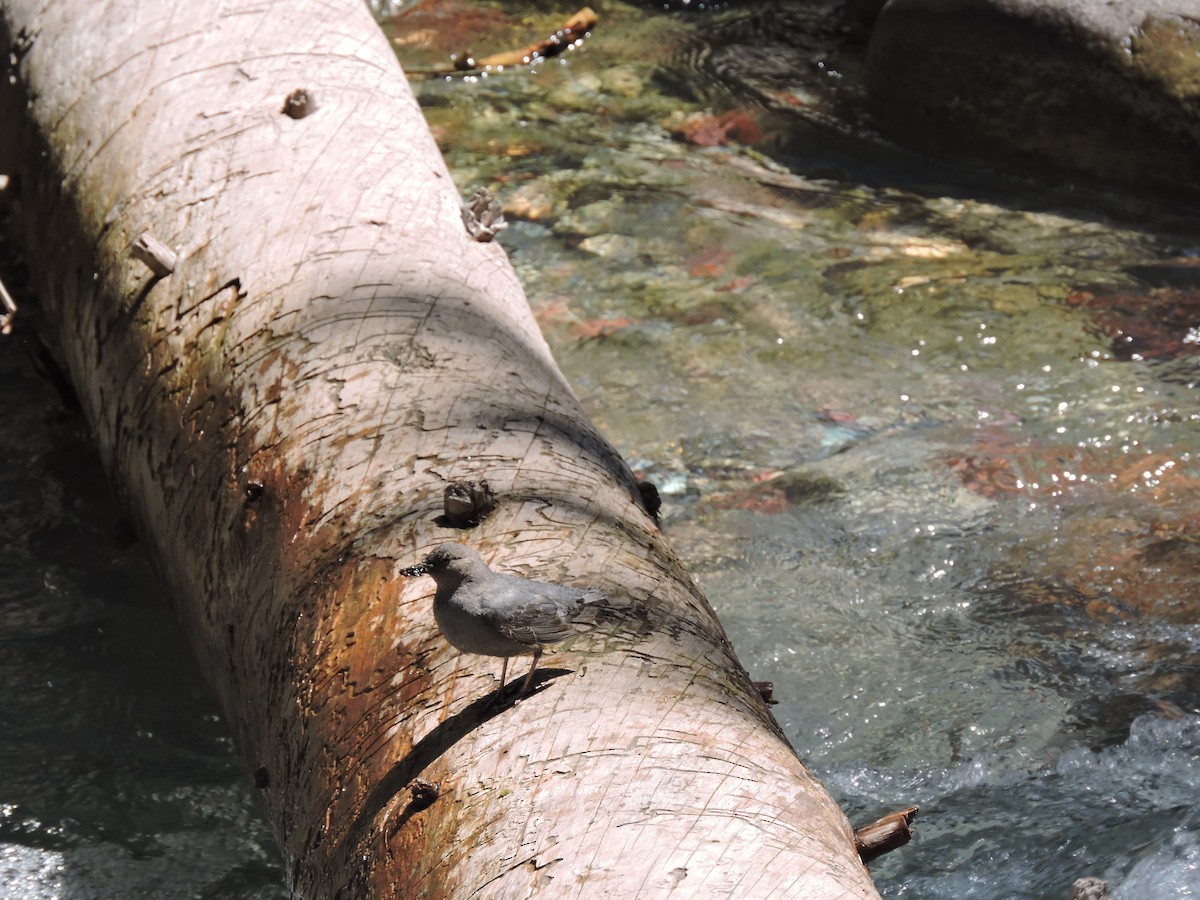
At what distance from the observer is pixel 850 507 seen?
439 centimetres

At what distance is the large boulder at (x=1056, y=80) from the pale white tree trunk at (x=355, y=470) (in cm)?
381

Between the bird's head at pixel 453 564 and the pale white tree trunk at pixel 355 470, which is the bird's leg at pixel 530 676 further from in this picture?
the bird's head at pixel 453 564

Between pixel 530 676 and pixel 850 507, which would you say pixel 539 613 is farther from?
pixel 850 507

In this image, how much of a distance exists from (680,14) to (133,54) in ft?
17.7

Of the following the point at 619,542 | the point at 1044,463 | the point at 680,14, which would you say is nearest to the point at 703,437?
the point at 1044,463

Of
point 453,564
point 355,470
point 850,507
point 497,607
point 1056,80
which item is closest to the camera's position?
point 497,607

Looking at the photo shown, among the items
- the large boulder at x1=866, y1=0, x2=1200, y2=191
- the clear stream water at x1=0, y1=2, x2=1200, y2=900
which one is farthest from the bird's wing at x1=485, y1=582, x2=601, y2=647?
the large boulder at x1=866, y1=0, x2=1200, y2=191

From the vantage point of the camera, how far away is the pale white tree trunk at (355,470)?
194 centimetres

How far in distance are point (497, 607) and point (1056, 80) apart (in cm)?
570

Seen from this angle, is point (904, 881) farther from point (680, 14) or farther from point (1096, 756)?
point (680, 14)

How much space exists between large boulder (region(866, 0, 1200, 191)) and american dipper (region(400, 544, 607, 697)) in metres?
5.36

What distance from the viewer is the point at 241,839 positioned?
321 centimetres

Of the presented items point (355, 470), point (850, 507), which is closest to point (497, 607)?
point (355, 470)

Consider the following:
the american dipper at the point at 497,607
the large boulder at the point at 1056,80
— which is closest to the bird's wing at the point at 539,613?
the american dipper at the point at 497,607
